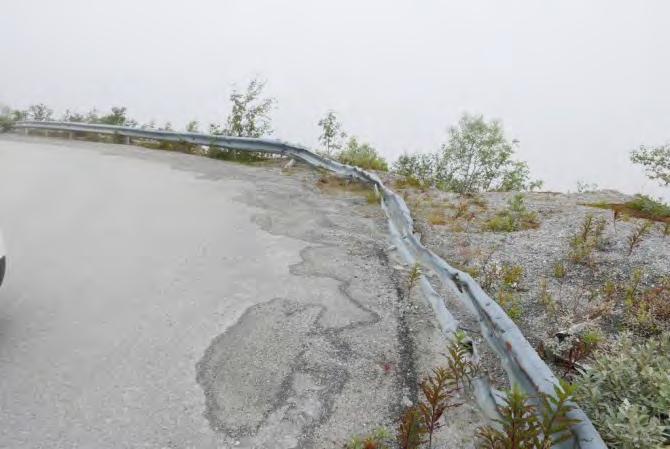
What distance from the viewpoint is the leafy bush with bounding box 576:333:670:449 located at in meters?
3.20

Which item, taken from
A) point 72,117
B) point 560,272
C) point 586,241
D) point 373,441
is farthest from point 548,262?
point 72,117

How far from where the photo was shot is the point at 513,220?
8.65m

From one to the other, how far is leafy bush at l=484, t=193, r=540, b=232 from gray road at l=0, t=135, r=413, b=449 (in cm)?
200

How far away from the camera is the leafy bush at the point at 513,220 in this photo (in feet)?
27.6

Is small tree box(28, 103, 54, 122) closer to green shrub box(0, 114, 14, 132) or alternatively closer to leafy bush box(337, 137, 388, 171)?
green shrub box(0, 114, 14, 132)

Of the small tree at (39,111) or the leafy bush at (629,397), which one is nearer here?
the leafy bush at (629,397)

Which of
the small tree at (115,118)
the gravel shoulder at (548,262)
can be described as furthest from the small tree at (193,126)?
the gravel shoulder at (548,262)

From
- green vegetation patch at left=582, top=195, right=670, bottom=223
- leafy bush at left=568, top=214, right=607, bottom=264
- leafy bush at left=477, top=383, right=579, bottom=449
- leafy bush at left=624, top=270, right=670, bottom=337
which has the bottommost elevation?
leafy bush at left=477, top=383, right=579, bottom=449

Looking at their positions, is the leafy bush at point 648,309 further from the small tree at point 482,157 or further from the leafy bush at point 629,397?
the small tree at point 482,157

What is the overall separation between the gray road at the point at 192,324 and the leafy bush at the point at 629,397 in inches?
54.1

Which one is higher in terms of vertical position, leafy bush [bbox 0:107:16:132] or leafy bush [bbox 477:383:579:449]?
leafy bush [bbox 0:107:16:132]

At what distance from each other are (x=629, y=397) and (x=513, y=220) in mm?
5168

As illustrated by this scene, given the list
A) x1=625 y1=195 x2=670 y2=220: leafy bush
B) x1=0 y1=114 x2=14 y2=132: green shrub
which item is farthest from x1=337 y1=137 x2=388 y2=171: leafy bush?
x1=0 y1=114 x2=14 y2=132: green shrub

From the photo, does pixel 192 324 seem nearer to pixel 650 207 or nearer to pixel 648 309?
pixel 648 309
